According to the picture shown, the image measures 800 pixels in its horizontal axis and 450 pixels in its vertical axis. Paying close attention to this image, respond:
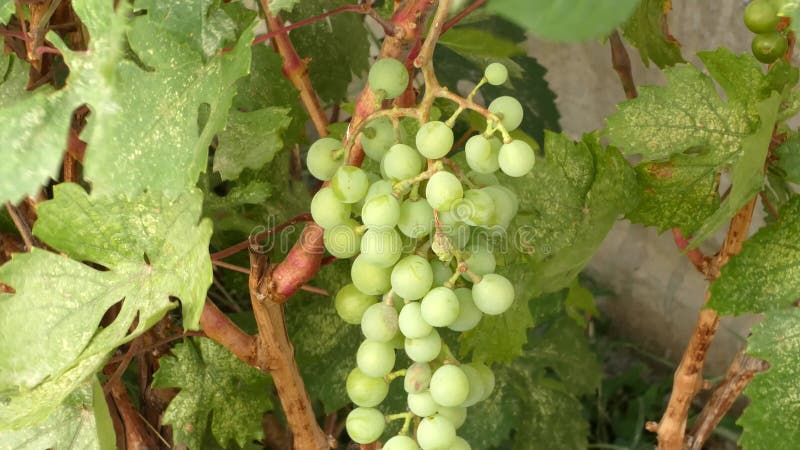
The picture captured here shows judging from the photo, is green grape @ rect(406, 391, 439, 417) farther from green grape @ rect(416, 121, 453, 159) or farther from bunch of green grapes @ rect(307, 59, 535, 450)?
green grape @ rect(416, 121, 453, 159)

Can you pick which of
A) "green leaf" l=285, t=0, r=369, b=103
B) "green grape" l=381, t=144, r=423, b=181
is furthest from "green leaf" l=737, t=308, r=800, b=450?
"green leaf" l=285, t=0, r=369, b=103

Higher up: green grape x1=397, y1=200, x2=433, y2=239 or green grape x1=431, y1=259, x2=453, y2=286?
green grape x1=397, y1=200, x2=433, y2=239

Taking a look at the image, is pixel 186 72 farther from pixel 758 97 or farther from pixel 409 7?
pixel 758 97

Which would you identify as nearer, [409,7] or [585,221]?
[409,7]

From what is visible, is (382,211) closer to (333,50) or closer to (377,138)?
(377,138)

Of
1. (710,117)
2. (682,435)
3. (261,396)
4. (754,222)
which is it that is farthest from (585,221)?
(754,222)

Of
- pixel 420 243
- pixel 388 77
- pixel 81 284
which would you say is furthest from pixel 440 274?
pixel 81 284

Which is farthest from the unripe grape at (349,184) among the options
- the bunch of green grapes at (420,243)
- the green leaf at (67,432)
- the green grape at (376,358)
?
the green leaf at (67,432)
